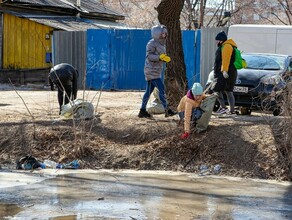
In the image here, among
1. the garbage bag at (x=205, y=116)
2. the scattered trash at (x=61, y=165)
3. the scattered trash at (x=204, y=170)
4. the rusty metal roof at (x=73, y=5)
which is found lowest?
the scattered trash at (x=61, y=165)

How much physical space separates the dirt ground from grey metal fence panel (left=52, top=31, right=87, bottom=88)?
11.4 meters

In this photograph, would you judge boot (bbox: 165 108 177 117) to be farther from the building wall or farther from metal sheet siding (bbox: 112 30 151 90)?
the building wall

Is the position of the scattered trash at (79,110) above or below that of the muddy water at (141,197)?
above

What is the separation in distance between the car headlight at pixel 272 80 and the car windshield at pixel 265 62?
51.7 inches

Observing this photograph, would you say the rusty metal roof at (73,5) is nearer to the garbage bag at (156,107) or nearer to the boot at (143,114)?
the garbage bag at (156,107)

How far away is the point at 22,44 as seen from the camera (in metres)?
25.2

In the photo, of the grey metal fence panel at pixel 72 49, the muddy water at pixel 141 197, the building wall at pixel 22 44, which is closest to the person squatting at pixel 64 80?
the muddy water at pixel 141 197

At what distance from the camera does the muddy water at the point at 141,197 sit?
7074mm

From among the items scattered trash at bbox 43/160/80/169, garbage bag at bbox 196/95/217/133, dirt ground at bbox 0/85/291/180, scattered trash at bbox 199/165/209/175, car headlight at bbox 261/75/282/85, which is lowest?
scattered trash at bbox 43/160/80/169

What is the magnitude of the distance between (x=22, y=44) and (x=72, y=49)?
10.5ft

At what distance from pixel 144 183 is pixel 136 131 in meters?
1.91

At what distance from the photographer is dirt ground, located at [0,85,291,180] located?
9422 mm

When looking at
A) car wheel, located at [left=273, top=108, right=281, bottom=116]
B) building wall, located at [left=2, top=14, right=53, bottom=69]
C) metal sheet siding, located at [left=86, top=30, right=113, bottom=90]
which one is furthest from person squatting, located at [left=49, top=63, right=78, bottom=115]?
building wall, located at [left=2, top=14, right=53, bottom=69]

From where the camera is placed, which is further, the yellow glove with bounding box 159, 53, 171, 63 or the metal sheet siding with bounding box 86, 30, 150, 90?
the metal sheet siding with bounding box 86, 30, 150, 90
